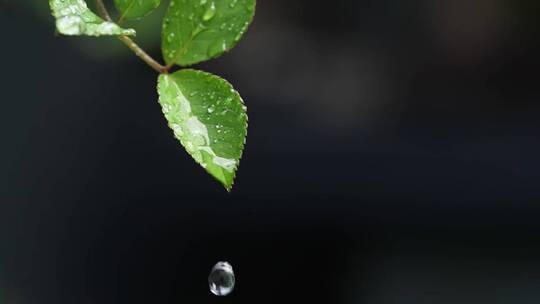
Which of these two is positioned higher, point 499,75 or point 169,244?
point 499,75

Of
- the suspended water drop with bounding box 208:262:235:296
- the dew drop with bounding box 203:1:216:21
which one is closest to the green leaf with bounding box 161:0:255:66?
the dew drop with bounding box 203:1:216:21

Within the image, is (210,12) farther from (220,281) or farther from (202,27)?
(220,281)

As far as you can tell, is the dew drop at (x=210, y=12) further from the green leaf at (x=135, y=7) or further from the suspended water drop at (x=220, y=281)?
the suspended water drop at (x=220, y=281)

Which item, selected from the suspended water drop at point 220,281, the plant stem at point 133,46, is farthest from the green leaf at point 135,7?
the suspended water drop at point 220,281

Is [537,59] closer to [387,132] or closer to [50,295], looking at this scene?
[387,132]

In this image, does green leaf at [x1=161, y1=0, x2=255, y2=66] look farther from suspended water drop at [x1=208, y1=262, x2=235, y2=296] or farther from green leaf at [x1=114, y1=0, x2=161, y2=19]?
suspended water drop at [x1=208, y1=262, x2=235, y2=296]

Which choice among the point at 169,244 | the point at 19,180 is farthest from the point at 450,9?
the point at 19,180
